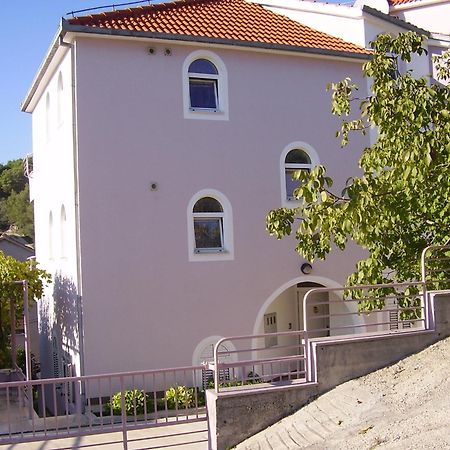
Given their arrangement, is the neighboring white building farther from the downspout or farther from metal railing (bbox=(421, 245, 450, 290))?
metal railing (bbox=(421, 245, 450, 290))

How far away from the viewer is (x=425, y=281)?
10797 mm

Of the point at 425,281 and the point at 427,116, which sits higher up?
the point at 427,116

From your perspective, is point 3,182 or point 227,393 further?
point 3,182

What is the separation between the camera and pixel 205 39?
51.3 ft

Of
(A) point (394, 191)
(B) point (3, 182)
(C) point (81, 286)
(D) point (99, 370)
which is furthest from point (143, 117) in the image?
(B) point (3, 182)

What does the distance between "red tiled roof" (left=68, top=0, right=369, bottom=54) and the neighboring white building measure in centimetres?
7

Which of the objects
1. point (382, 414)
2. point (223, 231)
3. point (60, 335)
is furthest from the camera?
point (60, 335)

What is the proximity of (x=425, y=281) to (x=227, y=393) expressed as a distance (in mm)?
3667

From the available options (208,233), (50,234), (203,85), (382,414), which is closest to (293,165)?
(208,233)

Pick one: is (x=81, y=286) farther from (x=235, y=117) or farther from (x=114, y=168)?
(x=235, y=117)

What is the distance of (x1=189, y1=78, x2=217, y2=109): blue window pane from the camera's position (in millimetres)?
16016

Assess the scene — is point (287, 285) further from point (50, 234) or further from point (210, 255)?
point (50, 234)

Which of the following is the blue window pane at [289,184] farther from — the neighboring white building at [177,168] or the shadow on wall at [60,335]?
the shadow on wall at [60,335]

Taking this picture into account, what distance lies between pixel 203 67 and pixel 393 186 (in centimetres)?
692
